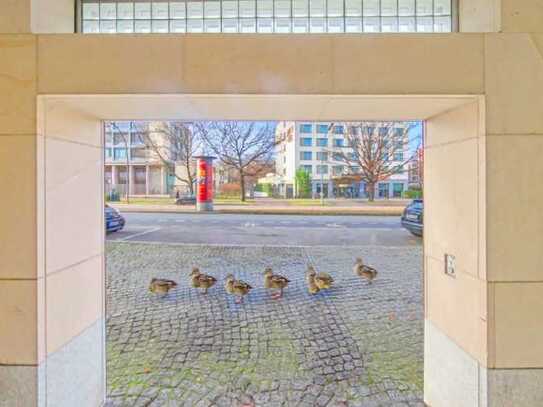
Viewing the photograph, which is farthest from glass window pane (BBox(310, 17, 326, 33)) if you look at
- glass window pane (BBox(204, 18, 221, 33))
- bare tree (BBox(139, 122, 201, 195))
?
bare tree (BBox(139, 122, 201, 195))

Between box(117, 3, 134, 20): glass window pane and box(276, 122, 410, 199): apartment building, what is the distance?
19.4 metres

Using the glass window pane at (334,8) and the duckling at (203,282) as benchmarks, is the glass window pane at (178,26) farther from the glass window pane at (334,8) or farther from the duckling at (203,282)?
the duckling at (203,282)

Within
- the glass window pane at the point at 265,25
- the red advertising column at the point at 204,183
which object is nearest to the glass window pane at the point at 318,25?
the glass window pane at the point at 265,25

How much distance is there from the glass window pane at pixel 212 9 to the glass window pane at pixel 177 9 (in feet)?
0.52

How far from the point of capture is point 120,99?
217cm

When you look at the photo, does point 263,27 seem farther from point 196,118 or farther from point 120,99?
point 120,99

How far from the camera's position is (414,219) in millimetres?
11906

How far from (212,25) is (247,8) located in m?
0.27

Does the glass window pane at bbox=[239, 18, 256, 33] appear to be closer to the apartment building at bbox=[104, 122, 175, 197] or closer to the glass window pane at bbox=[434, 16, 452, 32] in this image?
the glass window pane at bbox=[434, 16, 452, 32]

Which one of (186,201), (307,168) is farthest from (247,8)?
(307,168)

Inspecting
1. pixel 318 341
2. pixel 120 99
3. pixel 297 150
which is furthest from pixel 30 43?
pixel 297 150

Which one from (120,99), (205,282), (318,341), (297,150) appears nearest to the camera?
(120,99)

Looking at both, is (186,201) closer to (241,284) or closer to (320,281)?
(241,284)

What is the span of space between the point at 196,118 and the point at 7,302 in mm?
1745
